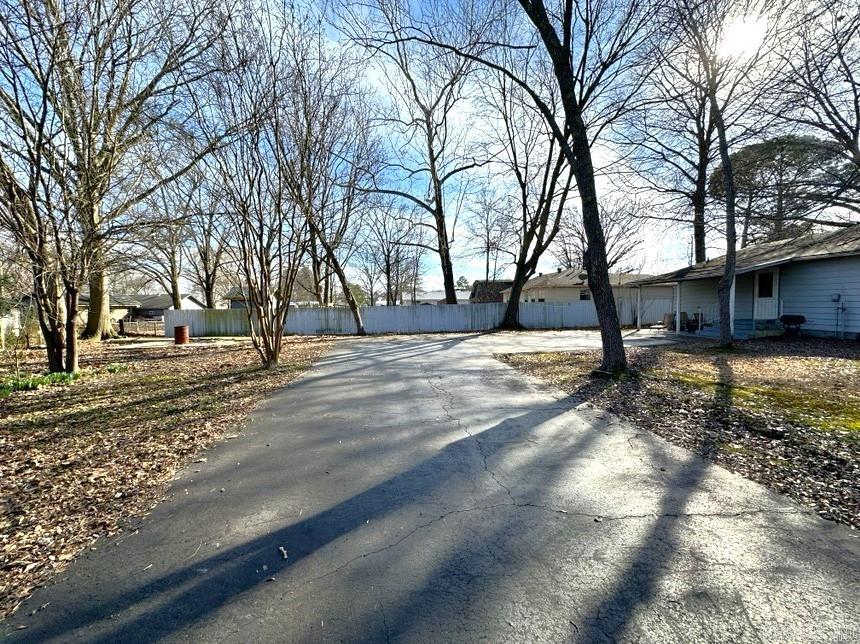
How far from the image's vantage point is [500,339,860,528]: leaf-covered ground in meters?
3.44

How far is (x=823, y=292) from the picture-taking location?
13.5 meters

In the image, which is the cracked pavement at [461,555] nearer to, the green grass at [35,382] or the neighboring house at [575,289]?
the green grass at [35,382]

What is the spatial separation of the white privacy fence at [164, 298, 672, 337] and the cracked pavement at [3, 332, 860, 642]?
19.3 metres

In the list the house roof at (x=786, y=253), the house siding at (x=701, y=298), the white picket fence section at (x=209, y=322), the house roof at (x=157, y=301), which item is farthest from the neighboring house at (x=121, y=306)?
the house siding at (x=701, y=298)

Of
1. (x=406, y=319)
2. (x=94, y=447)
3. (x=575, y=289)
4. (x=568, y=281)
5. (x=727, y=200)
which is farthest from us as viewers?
(x=568, y=281)

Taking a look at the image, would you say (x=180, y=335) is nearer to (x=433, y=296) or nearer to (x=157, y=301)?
(x=157, y=301)

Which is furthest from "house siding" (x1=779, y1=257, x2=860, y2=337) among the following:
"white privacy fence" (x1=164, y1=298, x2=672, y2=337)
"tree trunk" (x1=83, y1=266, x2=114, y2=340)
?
"tree trunk" (x1=83, y1=266, x2=114, y2=340)

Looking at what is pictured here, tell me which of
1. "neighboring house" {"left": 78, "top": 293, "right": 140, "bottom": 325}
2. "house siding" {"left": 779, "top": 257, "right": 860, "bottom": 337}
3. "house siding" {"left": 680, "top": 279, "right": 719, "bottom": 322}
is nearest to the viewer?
"house siding" {"left": 779, "top": 257, "right": 860, "bottom": 337}

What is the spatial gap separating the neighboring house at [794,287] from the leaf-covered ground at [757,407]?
3.21 m

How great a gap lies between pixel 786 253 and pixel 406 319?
17.2m

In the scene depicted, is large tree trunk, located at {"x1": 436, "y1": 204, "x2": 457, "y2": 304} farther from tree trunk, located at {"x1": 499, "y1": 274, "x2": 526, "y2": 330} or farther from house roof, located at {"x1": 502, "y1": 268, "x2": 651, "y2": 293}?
house roof, located at {"x1": 502, "y1": 268, "x2": 651, "y2": 293}

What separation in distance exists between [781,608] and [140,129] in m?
13.0

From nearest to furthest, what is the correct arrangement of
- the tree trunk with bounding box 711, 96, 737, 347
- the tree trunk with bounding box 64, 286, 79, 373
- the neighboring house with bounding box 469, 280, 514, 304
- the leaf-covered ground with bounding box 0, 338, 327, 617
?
the leaf-covered ground with bounding box 0, 338, 327, 617
the tree trunk with bounding box 64, 286, 79, 373
the tree trunk with bounding box 711, 96, 737, 347
the neighboring house with bounding box 469, 280, 514, 304

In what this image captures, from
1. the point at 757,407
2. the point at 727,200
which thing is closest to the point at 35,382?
the point at 757,407
